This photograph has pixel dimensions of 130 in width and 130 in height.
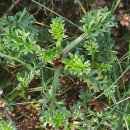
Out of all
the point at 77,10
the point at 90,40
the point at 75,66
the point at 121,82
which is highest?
the point at 77,10

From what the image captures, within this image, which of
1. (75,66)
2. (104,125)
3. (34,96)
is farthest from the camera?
(34,96)

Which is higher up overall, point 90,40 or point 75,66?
point 90,40

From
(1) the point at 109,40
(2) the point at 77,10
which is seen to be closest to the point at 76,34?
(2) the point at 77,10

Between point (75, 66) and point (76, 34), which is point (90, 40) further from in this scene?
point (76, 34)

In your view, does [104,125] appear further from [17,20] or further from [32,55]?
[17,20]

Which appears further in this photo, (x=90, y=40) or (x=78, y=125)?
(x=78, y=125)

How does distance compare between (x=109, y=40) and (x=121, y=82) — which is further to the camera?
(x=121, y=82)

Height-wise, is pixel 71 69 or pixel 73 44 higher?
pixel 73 44

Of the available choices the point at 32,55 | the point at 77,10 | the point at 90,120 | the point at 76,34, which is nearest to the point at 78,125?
the point at 90,120

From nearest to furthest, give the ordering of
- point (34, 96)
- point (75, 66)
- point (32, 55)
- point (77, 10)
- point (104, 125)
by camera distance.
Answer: point (75, 66) < point (32, 55) < point (104, 125) < point (34, 96) < point (77, 10)
